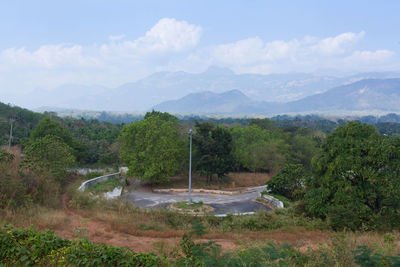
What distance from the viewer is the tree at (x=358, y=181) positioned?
10359 millimetres

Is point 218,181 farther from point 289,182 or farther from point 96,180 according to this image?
point 96,180

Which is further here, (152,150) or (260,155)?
(260,155)

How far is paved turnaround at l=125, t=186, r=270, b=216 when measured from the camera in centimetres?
1914

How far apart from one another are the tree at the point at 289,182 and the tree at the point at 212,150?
5.69 m

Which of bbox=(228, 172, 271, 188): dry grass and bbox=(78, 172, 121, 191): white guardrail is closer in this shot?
bbox=(78, 172, 121, 191): white guardrail

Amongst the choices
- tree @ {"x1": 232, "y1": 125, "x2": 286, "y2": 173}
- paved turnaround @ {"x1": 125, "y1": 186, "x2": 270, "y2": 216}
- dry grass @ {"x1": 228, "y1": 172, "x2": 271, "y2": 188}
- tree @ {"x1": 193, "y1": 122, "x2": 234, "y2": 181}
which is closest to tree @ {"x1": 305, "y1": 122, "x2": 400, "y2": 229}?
paved turnaround @ {"x1": 125, "y1": 186, "x2": 270, "y2": 216}

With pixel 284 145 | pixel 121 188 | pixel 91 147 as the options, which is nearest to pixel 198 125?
pixel 121 188

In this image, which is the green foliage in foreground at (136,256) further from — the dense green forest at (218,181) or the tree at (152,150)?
the tree at (152,150)

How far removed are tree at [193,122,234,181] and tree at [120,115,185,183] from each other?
1844 mm

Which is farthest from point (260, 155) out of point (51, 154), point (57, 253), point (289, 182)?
point (57, 253)

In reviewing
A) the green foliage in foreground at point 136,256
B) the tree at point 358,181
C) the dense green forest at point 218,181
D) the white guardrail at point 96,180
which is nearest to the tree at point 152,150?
the dense green forest at point 218,181

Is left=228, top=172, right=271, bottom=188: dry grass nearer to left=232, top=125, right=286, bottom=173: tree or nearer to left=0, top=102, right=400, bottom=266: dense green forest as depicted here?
left=232, top=125, right=286, bottom=173: tree

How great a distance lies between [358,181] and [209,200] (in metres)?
12.2

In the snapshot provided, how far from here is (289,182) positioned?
21.7 meters
